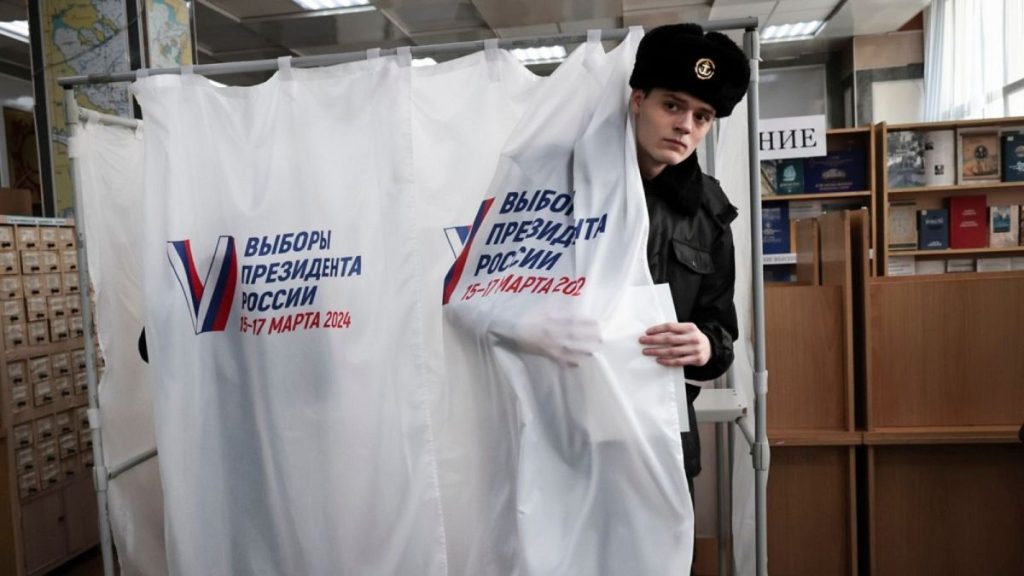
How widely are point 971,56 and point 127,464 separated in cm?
606

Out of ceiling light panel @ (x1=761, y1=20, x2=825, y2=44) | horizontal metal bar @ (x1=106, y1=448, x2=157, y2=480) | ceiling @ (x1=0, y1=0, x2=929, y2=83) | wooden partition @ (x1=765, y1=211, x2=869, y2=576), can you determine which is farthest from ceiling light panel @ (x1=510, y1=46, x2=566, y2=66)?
horizontal metal bar @ (x1=106, y1=448, x2=157, y2=480)

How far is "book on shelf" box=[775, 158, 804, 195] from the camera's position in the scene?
4664 mm

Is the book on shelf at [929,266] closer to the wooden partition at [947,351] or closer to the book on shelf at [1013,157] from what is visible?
the book on shelf at [1013,157]

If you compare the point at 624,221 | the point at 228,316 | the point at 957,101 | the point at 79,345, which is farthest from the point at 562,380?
the point at 957,101

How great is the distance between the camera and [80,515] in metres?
2.94

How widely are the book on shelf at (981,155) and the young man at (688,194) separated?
413 centimetres

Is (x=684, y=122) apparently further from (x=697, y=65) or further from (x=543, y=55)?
(x=543, y=55)

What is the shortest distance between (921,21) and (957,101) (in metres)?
1.23

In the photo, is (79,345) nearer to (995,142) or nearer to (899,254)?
(899,254)

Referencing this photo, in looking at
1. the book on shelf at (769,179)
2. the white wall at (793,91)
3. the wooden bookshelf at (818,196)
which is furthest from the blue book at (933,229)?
the white wall at (793,91)

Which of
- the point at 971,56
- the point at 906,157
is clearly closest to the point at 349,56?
the point at 906,157

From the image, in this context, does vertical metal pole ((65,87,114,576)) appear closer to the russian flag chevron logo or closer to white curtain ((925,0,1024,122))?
the russian flag chevron logo

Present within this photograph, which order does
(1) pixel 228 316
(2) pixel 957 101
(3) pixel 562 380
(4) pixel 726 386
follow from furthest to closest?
(2) pixel 957 101, (4) pixel 726 386, (1) pixel 228 316, (3) pixel 562 380

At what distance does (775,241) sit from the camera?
4691 mm
